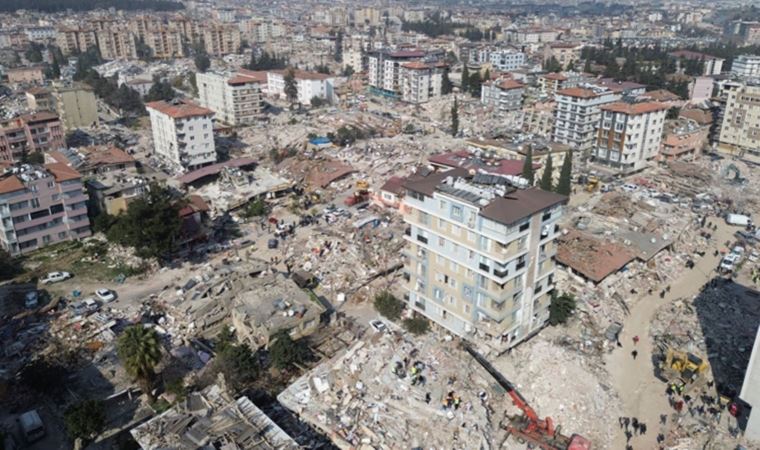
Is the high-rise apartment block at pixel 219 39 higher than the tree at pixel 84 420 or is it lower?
higher

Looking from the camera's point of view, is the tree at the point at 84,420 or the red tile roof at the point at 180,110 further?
the red tile roof at the point at 180,110

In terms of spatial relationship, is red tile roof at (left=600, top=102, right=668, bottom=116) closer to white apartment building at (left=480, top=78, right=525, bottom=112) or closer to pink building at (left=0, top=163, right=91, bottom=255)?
white apartment building at (left=480, top=78, right=525, bottom=112)

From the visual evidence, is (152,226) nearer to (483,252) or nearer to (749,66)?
(483,252)

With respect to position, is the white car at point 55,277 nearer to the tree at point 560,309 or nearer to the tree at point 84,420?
the tree at point 84,420

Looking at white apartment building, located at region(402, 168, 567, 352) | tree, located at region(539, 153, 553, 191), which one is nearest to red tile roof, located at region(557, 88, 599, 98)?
tree, located at region(539, 153, 553, 191)

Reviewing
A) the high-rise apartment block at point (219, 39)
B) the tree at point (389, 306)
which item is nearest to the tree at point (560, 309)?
the tree at point (389, 306)

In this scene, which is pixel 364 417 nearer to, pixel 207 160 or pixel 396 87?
pixel 207 160
